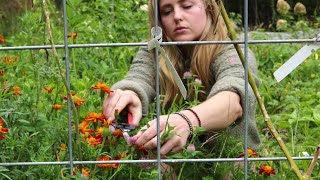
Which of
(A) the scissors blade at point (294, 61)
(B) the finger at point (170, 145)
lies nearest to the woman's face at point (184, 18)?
(B) the finger at point (170, 145)

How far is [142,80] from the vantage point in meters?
2.13

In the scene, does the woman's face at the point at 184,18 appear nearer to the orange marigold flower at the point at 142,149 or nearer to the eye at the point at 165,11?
the eye at the point at 165,11

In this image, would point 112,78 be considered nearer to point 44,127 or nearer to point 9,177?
point 44,127

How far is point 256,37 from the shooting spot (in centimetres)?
468

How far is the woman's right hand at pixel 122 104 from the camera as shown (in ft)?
6.15

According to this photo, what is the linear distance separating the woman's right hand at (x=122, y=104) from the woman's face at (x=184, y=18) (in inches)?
9.4

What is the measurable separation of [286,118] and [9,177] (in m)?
1.50

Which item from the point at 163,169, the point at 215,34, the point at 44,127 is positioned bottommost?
the point at 163,169

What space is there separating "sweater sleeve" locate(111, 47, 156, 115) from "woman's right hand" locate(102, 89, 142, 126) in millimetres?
44

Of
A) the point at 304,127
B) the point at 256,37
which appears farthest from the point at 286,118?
the point at 256,37

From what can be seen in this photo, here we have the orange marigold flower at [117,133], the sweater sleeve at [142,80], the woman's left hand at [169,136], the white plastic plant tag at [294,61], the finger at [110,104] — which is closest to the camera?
the white plastic plant tag at [294,61]

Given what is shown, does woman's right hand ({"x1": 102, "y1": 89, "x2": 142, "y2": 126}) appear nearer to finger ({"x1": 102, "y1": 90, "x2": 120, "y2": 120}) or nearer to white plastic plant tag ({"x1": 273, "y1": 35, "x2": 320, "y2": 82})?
finger ({"x1": 102, "y1": 90, "x2": 120, "y2": 120})

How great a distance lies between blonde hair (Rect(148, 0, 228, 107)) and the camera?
6.76ft

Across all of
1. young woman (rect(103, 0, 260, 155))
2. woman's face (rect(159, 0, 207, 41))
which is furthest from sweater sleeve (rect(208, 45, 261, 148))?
woman's face (rect(159, 0, 207, 41))
